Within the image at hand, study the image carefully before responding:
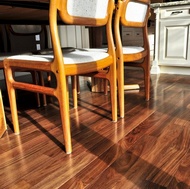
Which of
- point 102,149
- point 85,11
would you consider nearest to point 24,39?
point 85,11

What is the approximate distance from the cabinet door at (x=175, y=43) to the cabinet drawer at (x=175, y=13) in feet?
0.19

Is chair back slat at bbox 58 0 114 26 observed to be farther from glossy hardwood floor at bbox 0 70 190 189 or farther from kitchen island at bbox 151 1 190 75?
kitchen island at bbox 151 1 190 75

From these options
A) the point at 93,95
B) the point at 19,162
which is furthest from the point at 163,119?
the point at 19,162

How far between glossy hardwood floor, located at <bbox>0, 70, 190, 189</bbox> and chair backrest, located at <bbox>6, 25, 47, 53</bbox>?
83 centimetres

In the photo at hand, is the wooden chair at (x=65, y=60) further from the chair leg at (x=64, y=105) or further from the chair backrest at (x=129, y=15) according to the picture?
the chair backrest at (x=129, y=15)

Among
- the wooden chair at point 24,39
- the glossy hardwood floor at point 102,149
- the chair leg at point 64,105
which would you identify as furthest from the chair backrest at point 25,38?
the chair leg at point 64,105

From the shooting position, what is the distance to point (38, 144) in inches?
44.1

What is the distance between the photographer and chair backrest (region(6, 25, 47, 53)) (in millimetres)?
2094

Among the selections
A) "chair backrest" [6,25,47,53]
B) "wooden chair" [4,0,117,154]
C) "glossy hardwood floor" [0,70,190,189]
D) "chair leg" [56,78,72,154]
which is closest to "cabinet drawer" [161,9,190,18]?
"glossy hardwood floor" [0,70,190,189]

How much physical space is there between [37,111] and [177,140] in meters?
1.01

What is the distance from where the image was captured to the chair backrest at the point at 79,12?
88 centimetres

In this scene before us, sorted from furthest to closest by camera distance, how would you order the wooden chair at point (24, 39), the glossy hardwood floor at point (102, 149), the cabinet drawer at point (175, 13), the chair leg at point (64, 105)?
the cabinet drawer at point (175, 13) < the wooden chair at point (24, 39) < the chair leg at point (64, 105) < the glossy hardwood floor at point (102, 149)

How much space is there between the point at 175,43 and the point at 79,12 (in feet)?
6.38

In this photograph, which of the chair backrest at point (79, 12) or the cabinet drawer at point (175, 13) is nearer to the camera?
the chair backrest at point (79, 12)
